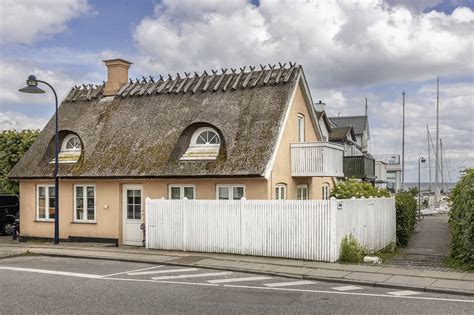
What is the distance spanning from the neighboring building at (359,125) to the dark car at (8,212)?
35.5m

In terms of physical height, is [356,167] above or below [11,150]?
below

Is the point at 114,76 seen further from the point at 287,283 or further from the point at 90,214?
the point at 287,283

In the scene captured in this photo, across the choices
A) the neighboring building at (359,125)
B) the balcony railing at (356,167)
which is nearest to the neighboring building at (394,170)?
the neighboring building at (359,125)

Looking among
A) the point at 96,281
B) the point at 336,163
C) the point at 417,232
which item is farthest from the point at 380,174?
the point at 96,281

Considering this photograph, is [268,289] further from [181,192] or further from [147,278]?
[181,192]

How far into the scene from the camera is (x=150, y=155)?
22141mm

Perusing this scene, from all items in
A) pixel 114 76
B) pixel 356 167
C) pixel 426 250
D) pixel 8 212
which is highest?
pixel 114 76

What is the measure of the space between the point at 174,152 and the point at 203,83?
377cm

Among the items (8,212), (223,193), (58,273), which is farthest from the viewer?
(8,212)

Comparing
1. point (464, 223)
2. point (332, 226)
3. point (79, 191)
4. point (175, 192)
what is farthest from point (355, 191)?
point (79, 191)

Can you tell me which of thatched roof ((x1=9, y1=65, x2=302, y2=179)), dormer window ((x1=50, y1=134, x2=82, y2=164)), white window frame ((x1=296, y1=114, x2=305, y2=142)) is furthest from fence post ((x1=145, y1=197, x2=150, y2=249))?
white window frame ((x1=296, y1=114, x2=305, y2=142))

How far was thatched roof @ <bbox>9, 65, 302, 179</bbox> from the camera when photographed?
812 inches

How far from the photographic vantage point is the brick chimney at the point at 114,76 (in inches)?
1028

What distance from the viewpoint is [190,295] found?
40.3ft
